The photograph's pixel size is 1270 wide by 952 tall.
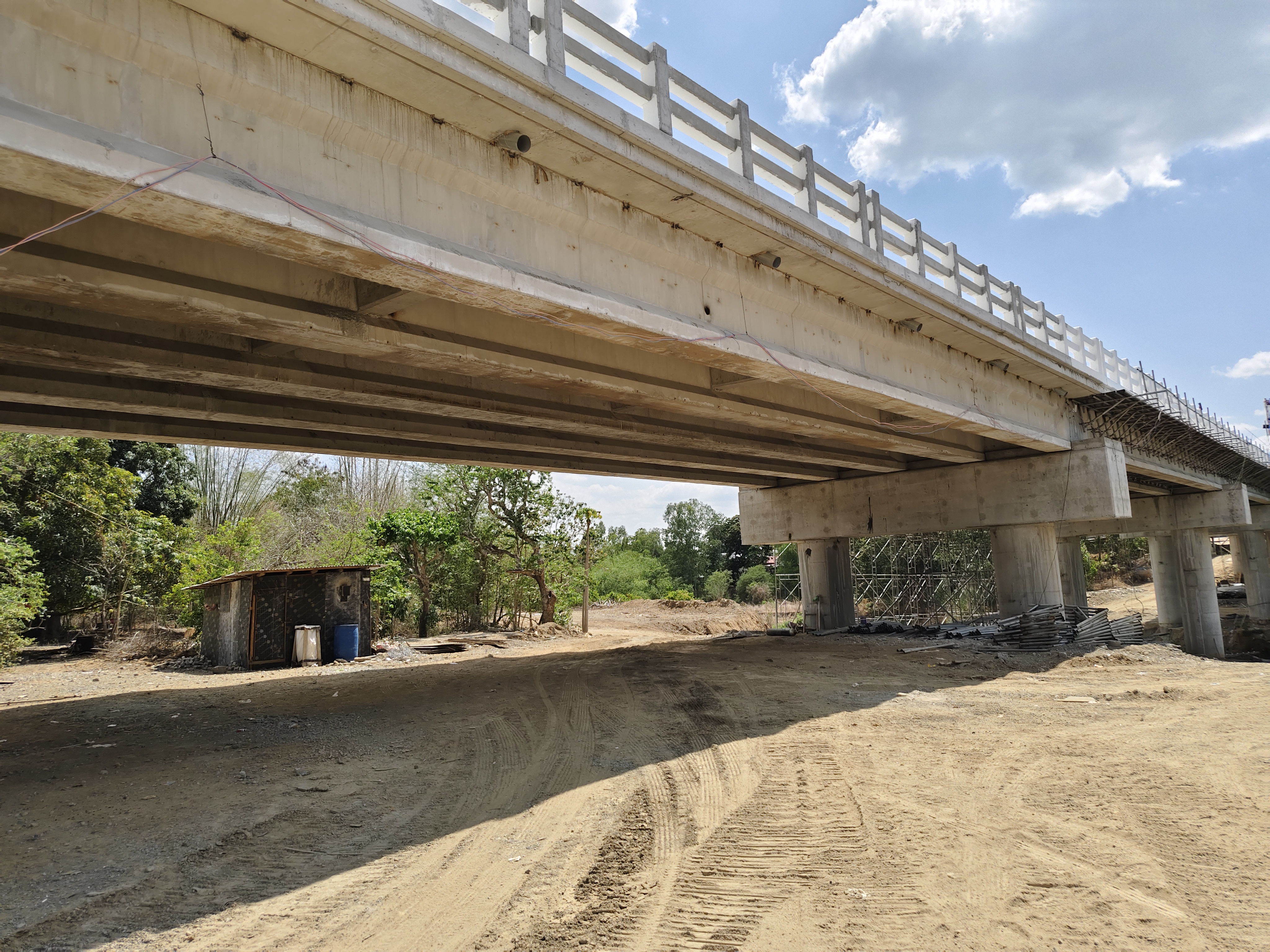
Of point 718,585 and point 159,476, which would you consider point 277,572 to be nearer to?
point 159,476

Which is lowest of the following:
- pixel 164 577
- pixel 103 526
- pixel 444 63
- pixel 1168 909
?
pixel 1168 909

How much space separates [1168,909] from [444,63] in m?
7.26

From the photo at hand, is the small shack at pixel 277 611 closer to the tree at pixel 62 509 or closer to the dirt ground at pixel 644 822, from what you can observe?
the dirt ground at pixel 644 822

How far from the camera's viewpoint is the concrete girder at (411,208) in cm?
471

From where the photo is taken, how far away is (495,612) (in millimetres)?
26188

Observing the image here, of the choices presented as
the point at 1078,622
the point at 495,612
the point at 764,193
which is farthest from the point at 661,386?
the point at 495,612

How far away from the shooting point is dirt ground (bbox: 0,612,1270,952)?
4.25 meters

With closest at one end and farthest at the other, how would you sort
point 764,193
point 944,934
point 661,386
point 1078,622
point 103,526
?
point 944,934 → point 764,193 → point 661,386 → point 1078,622 → point 103,526

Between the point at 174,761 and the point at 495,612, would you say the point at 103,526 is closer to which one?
the point at 495,612

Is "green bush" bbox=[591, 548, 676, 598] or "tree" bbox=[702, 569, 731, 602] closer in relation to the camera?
"green bush" bbox=[591, 548, 676, 598]

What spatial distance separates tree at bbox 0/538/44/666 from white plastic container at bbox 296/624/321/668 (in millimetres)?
5388

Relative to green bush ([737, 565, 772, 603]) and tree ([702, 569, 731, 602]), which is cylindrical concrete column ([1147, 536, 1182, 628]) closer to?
green bush ([737, 565, 772, 603])

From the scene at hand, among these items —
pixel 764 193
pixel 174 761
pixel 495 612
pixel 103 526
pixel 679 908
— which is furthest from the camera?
pixel 495 612

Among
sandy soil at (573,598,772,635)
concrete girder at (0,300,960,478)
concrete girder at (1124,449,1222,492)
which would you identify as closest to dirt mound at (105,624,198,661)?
concrete girder at (0,300,960,478)
